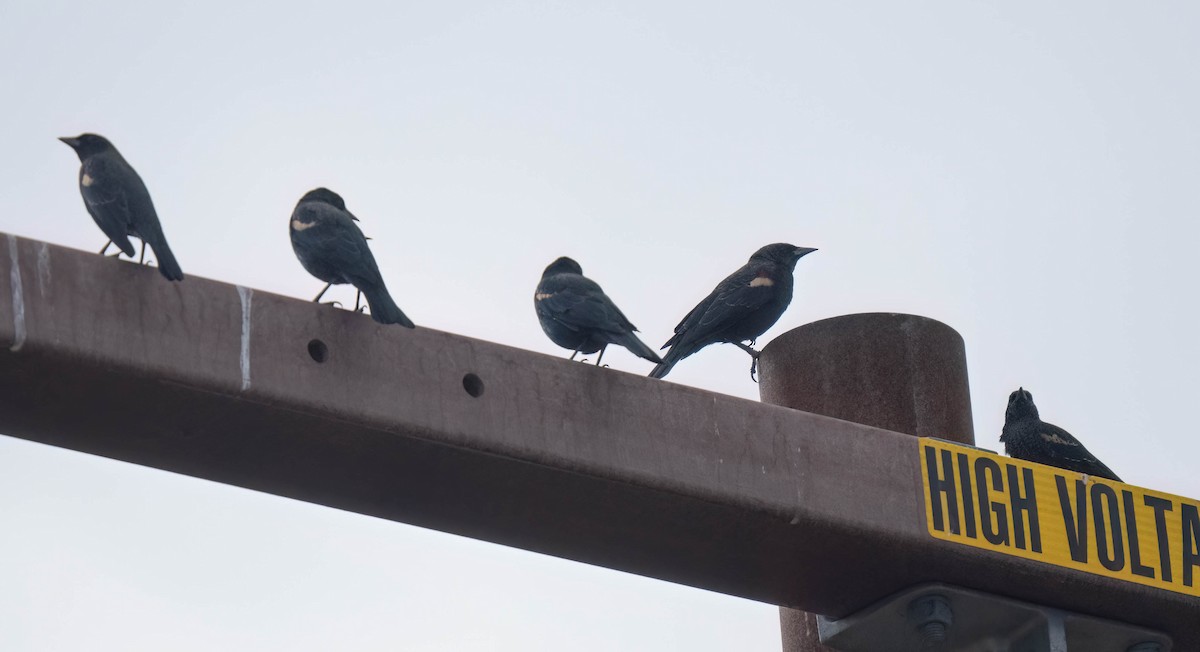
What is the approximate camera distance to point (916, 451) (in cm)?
788

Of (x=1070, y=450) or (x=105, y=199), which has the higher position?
(x=1070, y=450)

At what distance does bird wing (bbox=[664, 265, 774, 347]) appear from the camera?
9836mm

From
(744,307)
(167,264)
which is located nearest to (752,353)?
(744,307)

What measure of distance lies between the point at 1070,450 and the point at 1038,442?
39 centimetres

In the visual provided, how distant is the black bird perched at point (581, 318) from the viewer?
8523mm

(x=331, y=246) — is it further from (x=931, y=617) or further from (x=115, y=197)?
(x=931, y=617)

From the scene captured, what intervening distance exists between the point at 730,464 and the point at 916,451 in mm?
977

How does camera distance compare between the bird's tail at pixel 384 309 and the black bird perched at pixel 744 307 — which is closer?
the bird's tail at pixel 384 309

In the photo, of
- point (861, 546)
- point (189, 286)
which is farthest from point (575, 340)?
point (189, 286)

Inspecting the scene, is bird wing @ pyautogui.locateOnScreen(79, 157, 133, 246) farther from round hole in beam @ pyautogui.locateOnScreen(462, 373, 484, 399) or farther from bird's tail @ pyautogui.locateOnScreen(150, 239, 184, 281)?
round hole in beam @ pyautogui.locateOnScreen(462, 373, 484, 399)

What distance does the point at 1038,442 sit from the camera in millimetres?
10367

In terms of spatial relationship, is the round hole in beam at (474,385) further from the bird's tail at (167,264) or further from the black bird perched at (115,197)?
the black bird perched at (115,197)

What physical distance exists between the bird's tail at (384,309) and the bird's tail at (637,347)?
1.44m

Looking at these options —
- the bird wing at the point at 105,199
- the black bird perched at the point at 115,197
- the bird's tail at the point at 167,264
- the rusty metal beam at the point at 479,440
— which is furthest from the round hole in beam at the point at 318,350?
the bird wing at the point at 105,199
